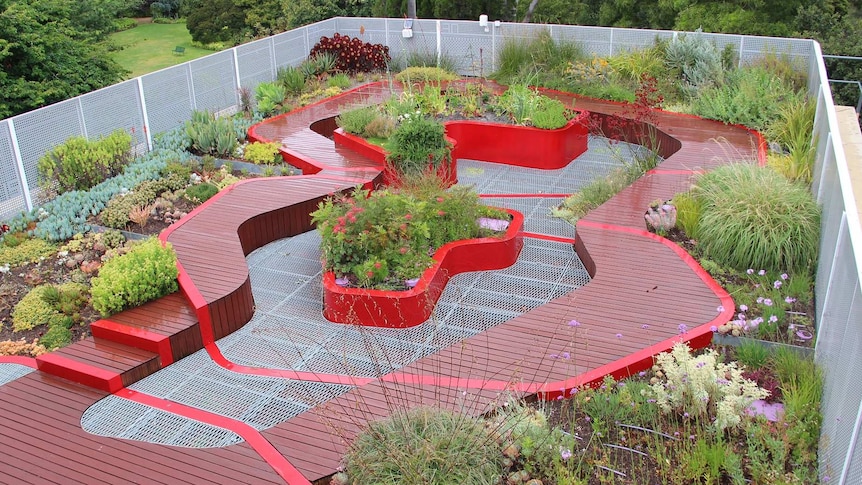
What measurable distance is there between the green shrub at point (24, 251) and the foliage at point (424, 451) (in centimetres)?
472

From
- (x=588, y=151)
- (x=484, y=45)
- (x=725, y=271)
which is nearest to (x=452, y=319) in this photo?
(x=725, y=271)

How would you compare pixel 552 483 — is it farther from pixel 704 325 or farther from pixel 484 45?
pixel 484 45

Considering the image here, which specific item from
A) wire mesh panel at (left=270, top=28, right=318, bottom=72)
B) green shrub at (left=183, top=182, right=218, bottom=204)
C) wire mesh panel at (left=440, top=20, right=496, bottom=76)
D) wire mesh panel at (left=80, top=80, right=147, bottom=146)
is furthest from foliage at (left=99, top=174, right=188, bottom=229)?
wire mesh panel at (left=440, top=20, right=496, bottom=76)

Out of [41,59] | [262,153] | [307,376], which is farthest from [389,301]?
[41,59]

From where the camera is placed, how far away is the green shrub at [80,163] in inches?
340

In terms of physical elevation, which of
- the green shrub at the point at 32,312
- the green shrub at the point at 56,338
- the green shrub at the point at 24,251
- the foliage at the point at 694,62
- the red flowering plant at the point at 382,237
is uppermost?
the foliage at the point at 694,62

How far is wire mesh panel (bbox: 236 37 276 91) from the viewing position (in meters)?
12.2

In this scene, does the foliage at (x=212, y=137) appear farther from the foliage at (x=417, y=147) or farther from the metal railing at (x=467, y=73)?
the foliage at (x=417, y=147)

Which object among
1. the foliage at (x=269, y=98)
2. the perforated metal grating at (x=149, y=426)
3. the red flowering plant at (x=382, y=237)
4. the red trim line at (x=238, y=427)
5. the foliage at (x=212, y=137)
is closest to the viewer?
the red trim line at (x=238, y=427)

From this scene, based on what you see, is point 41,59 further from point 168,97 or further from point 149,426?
point 149,426

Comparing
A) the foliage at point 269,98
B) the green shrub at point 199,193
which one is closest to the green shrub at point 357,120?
the foliage at point 269,98

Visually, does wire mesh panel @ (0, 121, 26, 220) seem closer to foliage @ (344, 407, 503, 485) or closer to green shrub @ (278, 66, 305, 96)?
green shrub @ (278, 66, 305, 96)

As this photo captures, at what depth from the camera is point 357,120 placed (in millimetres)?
10320

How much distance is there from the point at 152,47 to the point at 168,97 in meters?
17.0
